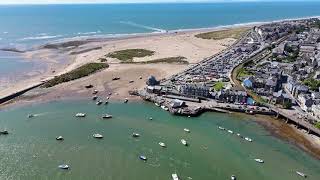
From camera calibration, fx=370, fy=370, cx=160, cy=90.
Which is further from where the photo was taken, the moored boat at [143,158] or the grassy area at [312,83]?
the grassy area at [312,83]

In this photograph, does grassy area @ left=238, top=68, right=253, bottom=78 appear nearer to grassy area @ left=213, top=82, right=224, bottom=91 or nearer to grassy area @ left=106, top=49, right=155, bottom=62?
grassy area @ left=213, top=82, right=224, bottom=91

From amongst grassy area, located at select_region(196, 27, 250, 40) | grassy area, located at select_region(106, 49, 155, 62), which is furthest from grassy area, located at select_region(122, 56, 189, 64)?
grassy area, located at select_region(196, 27, 250, 40)

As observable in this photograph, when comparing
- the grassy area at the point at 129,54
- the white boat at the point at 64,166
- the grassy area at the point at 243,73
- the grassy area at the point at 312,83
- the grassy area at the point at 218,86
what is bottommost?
the white boat at the point at 64,166

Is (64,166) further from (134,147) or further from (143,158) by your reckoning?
(134,147)

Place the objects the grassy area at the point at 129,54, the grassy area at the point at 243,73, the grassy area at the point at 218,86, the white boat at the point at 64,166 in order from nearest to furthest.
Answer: the white boat at the point at 64,166 → the grassy area at the point at 218,86 → the grassy area at the point at 243,73 → the grassy area at the point at 129,54

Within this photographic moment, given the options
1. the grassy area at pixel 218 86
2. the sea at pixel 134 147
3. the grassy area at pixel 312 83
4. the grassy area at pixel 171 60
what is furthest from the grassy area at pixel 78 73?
the grassy area at pixel 312 83

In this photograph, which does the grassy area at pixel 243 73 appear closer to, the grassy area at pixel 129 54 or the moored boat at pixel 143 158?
the grassy area at pixel 129 54

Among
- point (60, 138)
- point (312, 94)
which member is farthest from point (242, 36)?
point (60, 138)

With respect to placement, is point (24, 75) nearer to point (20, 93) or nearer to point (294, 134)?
point (20, 93)
